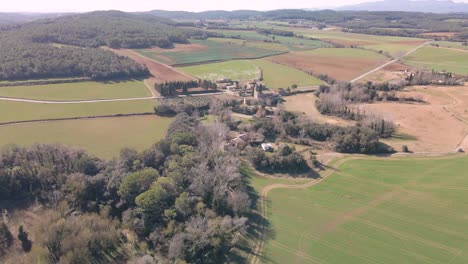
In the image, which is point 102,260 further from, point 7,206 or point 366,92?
point 366,92

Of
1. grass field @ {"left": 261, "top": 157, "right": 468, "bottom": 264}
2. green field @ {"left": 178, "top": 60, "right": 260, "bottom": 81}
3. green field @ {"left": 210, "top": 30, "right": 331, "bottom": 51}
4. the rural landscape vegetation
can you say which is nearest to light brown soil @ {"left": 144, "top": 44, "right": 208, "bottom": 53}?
green field @ {"left": 178, "top": 60, "right": 260, "bottom": 81}

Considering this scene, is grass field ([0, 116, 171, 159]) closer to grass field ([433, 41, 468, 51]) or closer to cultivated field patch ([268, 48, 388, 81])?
cultivated field patch ([268, 48, 388, 81])

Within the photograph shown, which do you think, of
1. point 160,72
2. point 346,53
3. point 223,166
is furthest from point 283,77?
point 223,166

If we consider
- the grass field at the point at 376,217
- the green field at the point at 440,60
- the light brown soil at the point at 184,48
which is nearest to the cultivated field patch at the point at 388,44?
the green field at the point at 440,60

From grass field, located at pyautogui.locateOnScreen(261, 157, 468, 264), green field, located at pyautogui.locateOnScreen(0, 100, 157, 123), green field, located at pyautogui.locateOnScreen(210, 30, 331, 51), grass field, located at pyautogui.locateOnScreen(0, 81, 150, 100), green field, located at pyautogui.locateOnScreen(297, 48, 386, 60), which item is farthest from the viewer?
green field, located at pyautogui.locateOnScreen(210, 30, 331, 51)

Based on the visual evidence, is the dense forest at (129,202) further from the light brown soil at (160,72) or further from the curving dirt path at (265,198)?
the light brown soil at (160,72)

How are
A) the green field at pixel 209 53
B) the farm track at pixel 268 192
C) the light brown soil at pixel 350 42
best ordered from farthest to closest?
the light brown soil at pixel 350 42, the green field at pixel 209 53, the farm track at pixel 268 192
